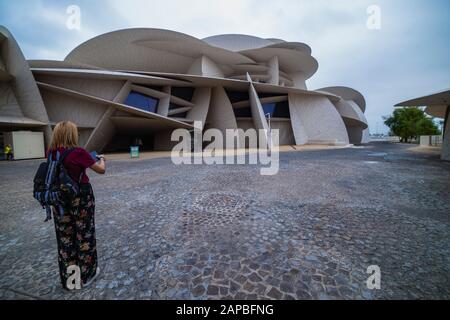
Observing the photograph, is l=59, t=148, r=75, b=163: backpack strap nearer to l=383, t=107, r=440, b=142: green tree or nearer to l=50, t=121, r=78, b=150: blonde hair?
l=50, t=121, r=78, b=150: blonde hair

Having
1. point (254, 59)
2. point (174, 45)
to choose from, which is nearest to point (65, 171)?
point (174, 45)

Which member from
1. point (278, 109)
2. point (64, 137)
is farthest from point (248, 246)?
point (278, 109)

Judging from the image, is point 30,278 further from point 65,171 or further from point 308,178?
point 308,178

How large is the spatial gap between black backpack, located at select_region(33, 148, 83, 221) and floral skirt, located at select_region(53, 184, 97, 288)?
99mm

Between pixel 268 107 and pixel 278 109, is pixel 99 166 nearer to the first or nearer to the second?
pixel 268 107

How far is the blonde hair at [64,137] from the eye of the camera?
1.72m

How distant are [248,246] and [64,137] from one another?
2566 millimetres

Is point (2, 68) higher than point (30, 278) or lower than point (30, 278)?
higher

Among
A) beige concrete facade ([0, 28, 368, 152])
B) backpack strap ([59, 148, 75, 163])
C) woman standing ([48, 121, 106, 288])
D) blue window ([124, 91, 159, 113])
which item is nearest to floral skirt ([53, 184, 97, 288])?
woman standing ([48, 121, 106, 288])

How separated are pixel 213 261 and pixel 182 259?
0.41 metres

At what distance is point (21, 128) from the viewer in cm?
1623

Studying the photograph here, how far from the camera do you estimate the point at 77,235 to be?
1837 millimetres

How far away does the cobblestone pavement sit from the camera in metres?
1.84

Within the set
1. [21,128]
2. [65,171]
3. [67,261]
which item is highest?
[21,128]
